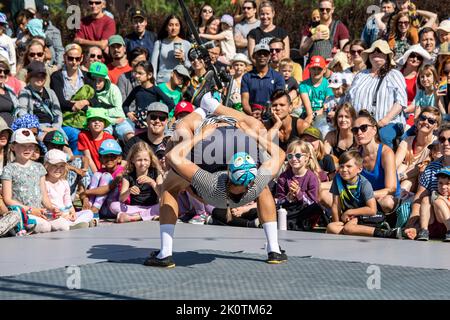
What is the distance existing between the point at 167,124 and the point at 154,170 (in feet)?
3.45

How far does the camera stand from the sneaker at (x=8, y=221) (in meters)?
9.66

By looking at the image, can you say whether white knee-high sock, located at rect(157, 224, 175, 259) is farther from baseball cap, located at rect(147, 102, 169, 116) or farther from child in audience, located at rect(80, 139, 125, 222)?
baseball cap, located at rect(147, 102, 169, 116)

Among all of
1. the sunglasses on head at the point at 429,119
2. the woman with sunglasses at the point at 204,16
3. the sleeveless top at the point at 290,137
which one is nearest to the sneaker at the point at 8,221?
the sleeveless top at the point at 290,137

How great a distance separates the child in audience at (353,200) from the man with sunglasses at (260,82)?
2.63 meters

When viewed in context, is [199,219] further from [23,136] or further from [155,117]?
[23,136]

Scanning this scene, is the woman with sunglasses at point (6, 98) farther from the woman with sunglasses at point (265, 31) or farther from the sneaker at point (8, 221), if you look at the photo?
the woman with sunglasses at point (265, 31)

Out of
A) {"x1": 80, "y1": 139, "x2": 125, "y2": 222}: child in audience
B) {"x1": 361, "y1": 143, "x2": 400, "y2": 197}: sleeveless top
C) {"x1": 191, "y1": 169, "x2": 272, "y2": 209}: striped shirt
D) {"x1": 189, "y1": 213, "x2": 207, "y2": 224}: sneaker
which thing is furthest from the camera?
{"x1": 80, "y1": 139, "x2": 125, "y2": 222}: child in audience

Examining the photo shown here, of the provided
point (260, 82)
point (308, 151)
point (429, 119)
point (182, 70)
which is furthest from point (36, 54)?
point (429, 119)

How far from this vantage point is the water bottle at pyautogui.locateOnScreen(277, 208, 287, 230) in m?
10.4

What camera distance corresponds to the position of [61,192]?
420 inches

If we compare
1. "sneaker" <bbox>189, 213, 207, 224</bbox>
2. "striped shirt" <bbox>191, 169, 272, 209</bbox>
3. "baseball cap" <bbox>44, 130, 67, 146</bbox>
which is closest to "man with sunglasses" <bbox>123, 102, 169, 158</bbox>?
"baseball cap" <bbox>44, 130, 67, 146</bbox>

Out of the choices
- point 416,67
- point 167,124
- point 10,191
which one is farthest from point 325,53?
point 10,191

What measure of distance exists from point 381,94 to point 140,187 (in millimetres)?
2987

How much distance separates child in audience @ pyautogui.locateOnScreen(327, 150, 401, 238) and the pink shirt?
2766 mm
